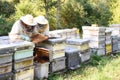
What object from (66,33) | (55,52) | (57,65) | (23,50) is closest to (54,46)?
(55,52)

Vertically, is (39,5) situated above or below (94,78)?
above

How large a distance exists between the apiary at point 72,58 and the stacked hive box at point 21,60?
1.55 meters

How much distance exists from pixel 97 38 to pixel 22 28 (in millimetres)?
3670

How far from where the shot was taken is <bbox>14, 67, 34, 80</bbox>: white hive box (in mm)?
6089

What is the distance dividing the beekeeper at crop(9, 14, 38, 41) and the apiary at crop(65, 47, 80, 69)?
1384 mm

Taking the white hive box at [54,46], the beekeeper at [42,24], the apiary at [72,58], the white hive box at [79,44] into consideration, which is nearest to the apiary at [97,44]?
the white hive box at [79,44]

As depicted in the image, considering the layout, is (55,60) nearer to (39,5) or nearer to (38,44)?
(38,44)

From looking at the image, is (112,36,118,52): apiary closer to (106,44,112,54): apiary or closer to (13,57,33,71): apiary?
(106,44,112,54): apiary

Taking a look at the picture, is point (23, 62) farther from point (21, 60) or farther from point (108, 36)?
point (108, 36)

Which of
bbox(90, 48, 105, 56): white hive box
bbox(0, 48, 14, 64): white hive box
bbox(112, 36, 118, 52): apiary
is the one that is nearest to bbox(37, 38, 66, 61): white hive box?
bbox(0, 48, 14, 64): white hive box

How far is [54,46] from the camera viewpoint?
7113 millimetres

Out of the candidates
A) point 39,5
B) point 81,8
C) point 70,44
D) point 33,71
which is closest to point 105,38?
point 70,44

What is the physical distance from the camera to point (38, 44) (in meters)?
7.27

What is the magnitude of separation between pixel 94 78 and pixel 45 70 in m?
1.21
